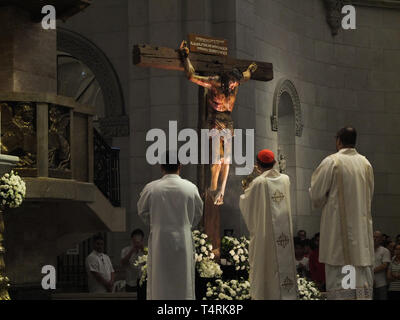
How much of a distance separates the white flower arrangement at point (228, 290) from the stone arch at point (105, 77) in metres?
6.75

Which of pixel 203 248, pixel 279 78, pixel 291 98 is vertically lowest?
pixel 203 248

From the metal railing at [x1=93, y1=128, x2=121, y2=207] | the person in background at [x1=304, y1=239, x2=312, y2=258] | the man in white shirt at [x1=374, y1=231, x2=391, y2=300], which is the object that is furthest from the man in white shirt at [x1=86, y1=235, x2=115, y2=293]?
the man in white shirt at [x1=374, y1=231, x2=391, y2=300]

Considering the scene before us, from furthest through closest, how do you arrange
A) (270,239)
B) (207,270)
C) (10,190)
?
(207,270) < (270,239) < (10,190)

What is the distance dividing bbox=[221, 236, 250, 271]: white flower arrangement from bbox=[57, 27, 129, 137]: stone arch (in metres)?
6.08

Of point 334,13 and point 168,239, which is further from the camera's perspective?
point 334,13

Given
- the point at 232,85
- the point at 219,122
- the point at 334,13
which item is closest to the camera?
the point at 219,122

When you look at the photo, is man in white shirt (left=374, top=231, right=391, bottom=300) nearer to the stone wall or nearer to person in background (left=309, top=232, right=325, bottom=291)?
person in background (left=309, top=232, right=325, bottom=291)

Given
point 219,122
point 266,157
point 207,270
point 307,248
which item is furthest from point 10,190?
point 307,248

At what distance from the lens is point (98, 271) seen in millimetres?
13539

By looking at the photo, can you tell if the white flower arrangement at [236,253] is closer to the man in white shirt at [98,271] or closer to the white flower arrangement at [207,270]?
the white flower arrangement at [207,270]

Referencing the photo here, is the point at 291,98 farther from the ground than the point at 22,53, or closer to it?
farther from the ground

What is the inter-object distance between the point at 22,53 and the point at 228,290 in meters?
4.43

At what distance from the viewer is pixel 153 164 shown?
16.8 m

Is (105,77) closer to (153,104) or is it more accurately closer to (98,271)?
(153,104)
